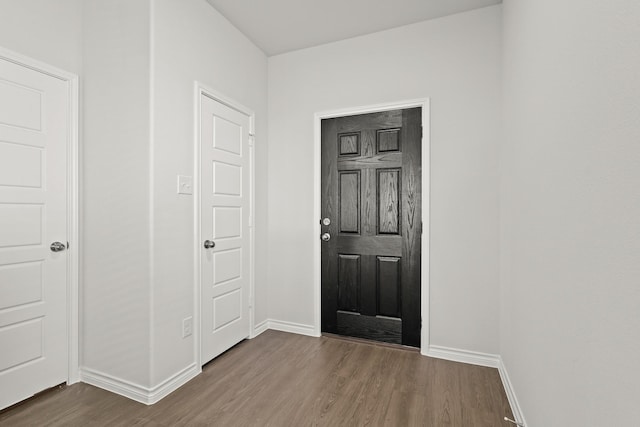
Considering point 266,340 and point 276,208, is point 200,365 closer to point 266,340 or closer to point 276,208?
point 266,340

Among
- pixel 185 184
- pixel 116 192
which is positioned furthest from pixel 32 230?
pixel 185 184

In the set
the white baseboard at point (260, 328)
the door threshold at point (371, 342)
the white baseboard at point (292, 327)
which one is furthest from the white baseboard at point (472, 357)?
the white baseboard at point (260, 328)

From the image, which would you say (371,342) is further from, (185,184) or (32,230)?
(32,230)

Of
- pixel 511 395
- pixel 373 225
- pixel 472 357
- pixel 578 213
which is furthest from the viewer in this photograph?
pixel 373 225

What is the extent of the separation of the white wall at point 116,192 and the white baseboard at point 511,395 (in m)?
2.22

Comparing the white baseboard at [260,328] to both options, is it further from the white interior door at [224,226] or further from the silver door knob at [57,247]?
the silver door knob at [57,247]

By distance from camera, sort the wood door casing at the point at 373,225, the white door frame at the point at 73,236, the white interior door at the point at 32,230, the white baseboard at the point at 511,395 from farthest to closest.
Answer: the wood door casing at the point at 373,225
the white door frame at the point at 73,236
the white interior door at the point at 32,230
the white baseboard at the point at 511,395

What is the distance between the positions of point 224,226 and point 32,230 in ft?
4.00

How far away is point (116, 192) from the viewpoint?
2117mm

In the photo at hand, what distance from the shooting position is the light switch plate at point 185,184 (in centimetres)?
221

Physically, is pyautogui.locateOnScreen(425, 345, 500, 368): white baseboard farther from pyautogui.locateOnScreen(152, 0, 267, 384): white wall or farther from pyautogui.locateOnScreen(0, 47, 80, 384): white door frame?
pyautogui.locateOnScreen(0, 47, 80, 384): white door frame

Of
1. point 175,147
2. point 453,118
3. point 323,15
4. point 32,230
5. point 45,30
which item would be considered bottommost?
point 32,230

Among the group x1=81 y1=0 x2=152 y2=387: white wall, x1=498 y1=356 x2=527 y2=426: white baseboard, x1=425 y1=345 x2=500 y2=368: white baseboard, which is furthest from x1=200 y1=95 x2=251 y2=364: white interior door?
x1=498 y1=356 x2=527 y2=426: white baseboard

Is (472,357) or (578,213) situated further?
(472,357)
